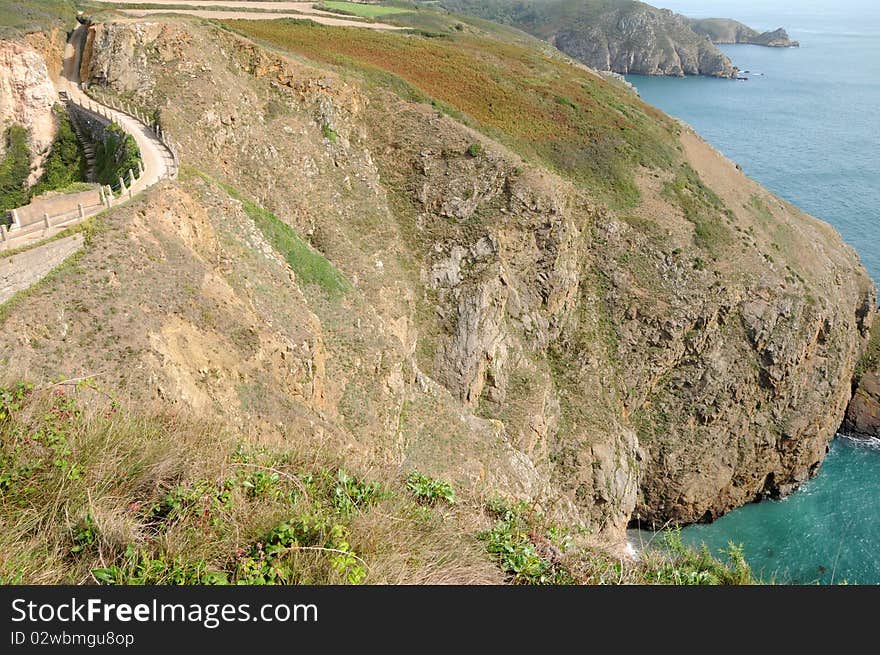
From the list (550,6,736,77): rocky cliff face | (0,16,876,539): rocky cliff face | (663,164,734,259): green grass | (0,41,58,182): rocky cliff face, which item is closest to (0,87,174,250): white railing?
(0,16,876,539): rocky cliff face

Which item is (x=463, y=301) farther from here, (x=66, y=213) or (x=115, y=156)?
(x=66, y=213)

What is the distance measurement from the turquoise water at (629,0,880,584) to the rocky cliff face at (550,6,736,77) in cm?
773

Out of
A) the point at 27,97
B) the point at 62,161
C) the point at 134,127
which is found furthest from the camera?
the point at 62,161

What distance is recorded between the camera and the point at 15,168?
29938 millimetres

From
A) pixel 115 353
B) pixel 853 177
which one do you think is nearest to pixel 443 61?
pixel 115 353

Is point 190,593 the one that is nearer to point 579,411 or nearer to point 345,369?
point 345,369

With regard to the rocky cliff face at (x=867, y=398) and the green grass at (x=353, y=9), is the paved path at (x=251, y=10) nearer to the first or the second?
the green grass at (x=353, y=9)

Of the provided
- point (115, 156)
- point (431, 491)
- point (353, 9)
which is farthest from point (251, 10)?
point (431, 491)

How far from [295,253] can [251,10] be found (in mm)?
48143

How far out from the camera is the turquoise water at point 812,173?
41250 millimetres

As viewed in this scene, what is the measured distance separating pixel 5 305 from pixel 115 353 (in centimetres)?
304

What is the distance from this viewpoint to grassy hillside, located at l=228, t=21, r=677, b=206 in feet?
148

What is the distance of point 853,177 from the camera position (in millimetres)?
85750

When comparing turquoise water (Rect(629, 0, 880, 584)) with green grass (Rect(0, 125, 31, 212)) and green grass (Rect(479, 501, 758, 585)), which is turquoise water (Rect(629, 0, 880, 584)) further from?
green grass (Rect(0, 125, 31, 212))
